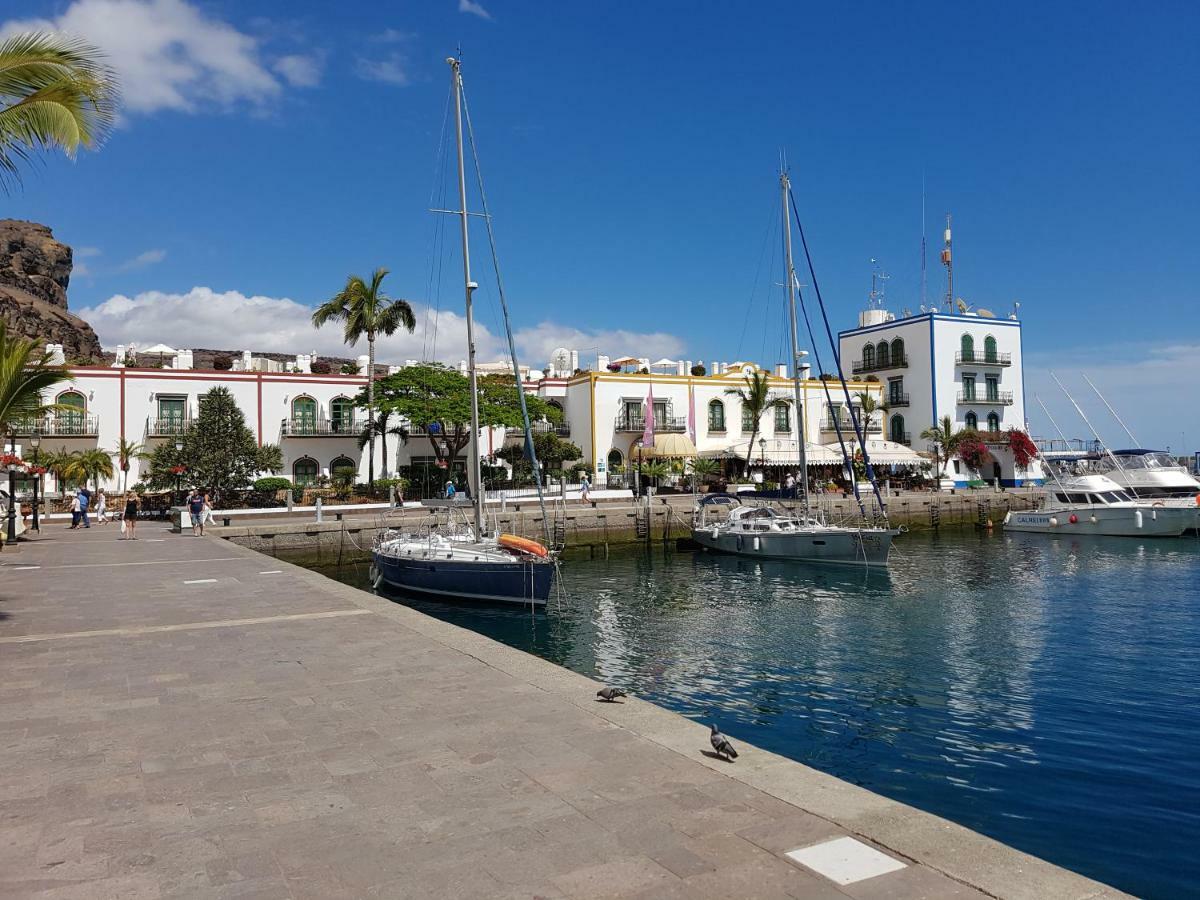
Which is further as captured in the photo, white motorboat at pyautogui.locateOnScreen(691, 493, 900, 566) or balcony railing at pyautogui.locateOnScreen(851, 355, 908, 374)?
balcony railing at pyautogui.locateOnScreen(851, 355, 908, 374)

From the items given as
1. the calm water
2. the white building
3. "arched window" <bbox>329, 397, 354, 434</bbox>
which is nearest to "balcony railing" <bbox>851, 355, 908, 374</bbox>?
the white building

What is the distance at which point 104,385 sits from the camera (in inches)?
1644

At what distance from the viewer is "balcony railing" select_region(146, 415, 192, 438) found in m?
42.4

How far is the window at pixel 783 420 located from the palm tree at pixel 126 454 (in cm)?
3755

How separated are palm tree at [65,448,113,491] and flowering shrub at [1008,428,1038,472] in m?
57.0

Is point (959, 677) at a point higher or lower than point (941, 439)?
lower

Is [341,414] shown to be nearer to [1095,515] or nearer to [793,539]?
[793,539]

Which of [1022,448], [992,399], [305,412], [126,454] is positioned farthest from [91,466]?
[992,399]

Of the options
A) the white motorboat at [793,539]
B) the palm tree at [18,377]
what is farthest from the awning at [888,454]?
the palm tree at [18,377]

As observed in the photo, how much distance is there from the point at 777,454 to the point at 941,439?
14.9m

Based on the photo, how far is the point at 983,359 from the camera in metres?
61.3

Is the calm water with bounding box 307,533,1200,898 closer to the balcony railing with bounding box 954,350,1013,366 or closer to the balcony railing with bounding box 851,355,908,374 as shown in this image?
the balcony railing with bounding box 954,350,1013,366

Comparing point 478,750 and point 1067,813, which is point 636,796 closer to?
point 478,750

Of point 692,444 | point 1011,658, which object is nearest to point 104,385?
point 692,444
